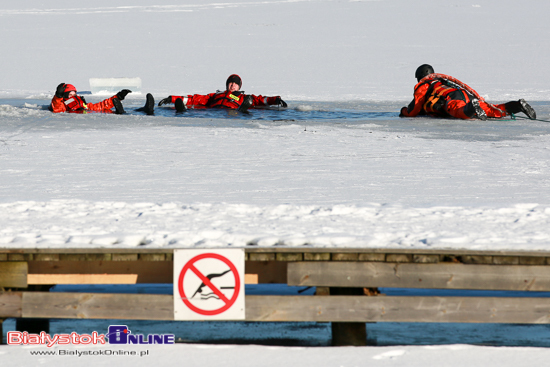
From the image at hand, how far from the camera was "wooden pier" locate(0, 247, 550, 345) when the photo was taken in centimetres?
349

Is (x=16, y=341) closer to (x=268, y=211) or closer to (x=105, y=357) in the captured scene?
(x=105, y=357)

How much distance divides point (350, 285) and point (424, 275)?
1.36 feet

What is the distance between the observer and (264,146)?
7.05m

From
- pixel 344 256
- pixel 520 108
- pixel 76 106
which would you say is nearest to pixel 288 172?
pixel 344 256

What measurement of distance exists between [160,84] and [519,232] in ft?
44.8

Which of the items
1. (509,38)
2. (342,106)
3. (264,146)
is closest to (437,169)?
(264,146)

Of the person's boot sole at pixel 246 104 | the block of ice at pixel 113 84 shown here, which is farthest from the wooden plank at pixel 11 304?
the block of ice at pixel 113 84

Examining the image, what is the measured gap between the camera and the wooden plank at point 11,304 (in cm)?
369

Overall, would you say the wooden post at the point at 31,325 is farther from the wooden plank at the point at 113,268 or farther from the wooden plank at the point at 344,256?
the wooden plank at the point at 344,256

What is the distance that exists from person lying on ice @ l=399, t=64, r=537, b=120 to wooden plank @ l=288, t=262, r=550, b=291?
19.8 feet

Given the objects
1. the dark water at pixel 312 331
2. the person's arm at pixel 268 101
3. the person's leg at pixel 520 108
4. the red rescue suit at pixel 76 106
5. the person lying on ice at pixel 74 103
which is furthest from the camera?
the person's arm at pixel 268 101

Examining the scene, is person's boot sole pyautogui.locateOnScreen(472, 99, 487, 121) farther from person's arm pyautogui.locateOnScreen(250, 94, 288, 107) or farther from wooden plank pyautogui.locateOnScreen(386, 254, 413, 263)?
wooden plank pyautogui.locateOnScreen(386, 254, 413, 263)

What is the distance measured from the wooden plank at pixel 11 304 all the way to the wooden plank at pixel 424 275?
63.2 inches

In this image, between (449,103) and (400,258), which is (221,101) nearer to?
(449,103)
